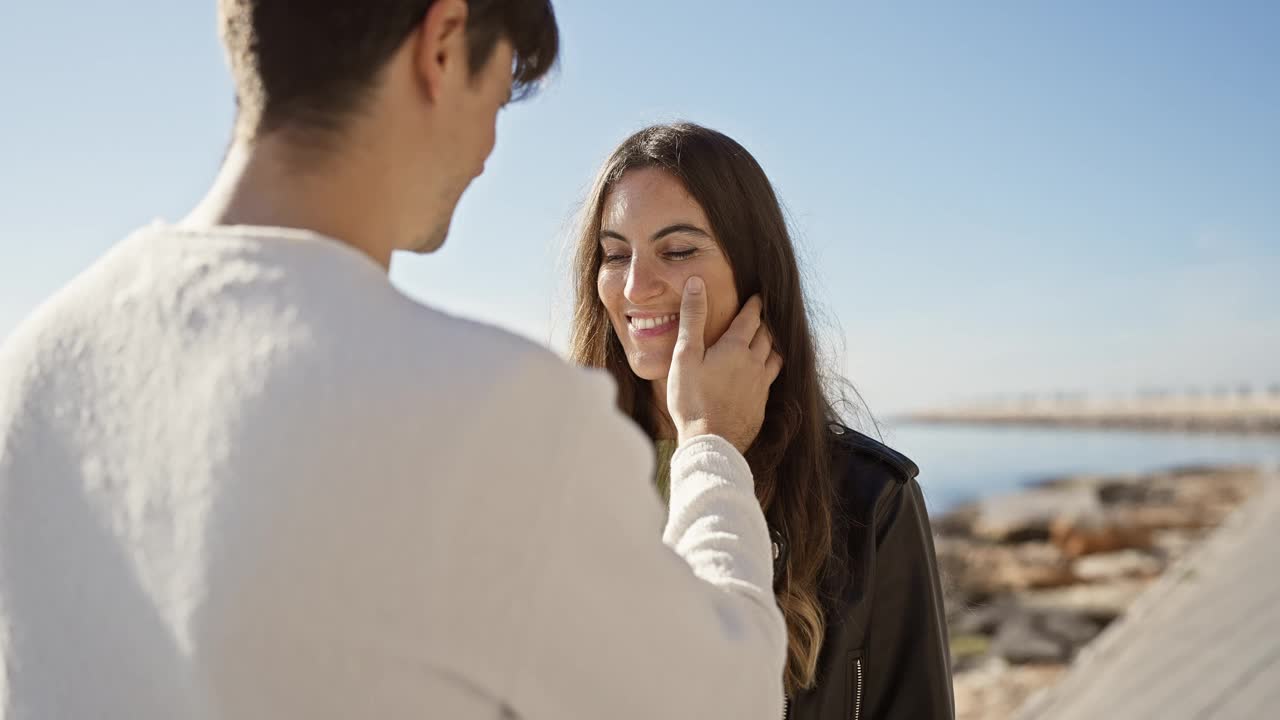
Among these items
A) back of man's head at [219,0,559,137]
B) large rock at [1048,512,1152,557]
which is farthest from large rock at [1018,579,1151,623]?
back of man's head at [219,0,559,137]

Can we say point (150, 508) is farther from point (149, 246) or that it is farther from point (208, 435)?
point (149, 246)

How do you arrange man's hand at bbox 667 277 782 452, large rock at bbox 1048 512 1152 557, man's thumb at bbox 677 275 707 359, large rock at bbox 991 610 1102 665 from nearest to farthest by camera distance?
man's hand at bbox 667 277 782 452, man's thumb at bbox 677 275 707 359, large rock at bbox 991 610 1102 665, large rock at bbox 1048 512 1152 557

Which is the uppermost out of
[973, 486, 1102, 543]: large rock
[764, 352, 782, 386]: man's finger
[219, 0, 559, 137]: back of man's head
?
[219, 0, 559, 137]: back of man's head

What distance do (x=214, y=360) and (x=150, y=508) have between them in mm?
156

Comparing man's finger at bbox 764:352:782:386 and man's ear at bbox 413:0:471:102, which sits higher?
man's ear at bbox 413:0:471:102

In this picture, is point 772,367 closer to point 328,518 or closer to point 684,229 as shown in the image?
point 684,229

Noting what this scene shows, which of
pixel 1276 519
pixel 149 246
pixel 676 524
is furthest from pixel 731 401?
pixel 1276 519

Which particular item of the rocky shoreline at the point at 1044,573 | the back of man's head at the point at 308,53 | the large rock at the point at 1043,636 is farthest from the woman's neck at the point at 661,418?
the large rock at the point at 1043,636

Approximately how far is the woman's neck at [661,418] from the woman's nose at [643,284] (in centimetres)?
33

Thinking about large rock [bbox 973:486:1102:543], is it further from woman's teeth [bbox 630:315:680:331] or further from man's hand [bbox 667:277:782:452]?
man's hand [bbox 667:277:782:452]

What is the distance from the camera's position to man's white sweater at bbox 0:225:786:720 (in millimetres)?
937

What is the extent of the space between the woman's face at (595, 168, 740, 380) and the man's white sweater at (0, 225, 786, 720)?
144 centimetres

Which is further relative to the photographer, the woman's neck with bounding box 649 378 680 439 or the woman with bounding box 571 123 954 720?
the woman's neck with bounding box 649 378 680 439

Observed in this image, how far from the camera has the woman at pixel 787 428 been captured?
230 cm
